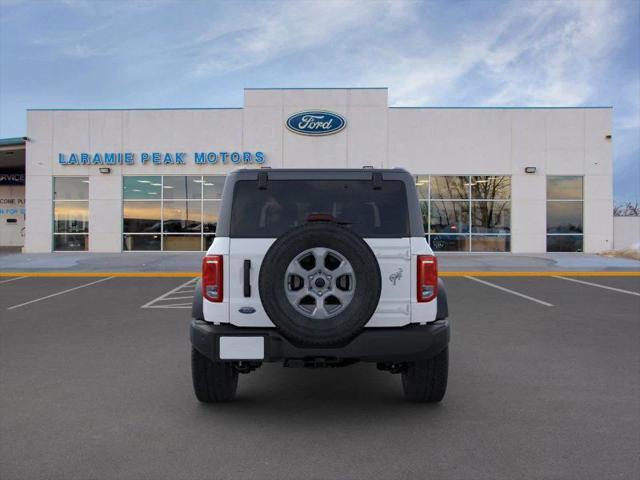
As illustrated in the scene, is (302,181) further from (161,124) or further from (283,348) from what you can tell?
(161,124)

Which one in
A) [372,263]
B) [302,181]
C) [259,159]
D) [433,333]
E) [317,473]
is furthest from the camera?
[259,159]

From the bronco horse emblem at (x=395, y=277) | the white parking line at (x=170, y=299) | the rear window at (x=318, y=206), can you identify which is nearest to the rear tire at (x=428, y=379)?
the bronco horse emblem at (x=395, y=277)

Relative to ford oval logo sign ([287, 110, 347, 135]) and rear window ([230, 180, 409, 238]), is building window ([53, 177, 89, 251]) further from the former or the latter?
rear window ([230, 180, 409, 238])

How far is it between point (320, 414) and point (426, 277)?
1.37 meters

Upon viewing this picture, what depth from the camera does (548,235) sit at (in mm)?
21141

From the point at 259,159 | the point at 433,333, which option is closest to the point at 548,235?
the point at 259,159

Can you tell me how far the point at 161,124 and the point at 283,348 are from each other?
19.5 meters

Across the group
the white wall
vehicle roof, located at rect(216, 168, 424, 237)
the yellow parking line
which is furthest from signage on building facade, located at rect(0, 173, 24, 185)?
the white wall

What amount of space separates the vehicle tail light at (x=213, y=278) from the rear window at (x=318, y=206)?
232mm

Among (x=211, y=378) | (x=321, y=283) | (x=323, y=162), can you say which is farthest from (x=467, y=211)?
(x=321, y=283)

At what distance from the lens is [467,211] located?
69.5 ft

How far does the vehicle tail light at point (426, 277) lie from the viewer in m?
3.55

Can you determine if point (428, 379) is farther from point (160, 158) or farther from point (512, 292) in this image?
point (160, 158)

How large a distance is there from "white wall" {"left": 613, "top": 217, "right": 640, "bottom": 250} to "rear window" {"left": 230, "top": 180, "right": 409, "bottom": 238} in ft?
70.0
